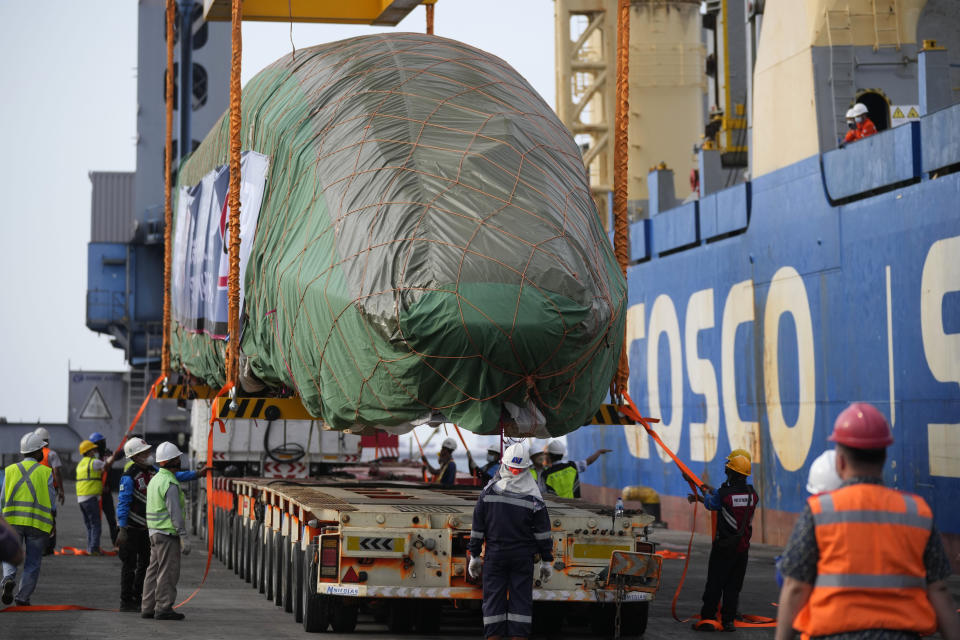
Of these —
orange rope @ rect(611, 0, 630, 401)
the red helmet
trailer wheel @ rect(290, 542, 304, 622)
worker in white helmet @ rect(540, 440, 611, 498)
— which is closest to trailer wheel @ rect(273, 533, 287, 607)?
trailer wheel @ rect(290, 542, 304, 622)

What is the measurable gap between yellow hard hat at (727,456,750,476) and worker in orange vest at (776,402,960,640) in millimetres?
6977

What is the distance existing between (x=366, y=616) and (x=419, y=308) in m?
4.38

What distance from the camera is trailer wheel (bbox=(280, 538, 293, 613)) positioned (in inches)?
523

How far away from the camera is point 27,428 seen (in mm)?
42188

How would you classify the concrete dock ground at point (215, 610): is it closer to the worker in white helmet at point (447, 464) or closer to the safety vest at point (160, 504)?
the safety vest at point (160, 504)

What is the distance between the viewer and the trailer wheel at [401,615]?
12156mm

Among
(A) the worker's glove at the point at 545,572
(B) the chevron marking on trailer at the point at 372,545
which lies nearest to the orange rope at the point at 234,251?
(B) the chevron marking on trailer at the point at 372,545

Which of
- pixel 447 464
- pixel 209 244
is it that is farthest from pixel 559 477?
pixel 209 244

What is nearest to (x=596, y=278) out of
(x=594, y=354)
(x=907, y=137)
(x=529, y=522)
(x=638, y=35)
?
(x=594, y=354)

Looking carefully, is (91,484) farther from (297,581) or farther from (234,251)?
(234,251)

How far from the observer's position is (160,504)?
12703 millimetres

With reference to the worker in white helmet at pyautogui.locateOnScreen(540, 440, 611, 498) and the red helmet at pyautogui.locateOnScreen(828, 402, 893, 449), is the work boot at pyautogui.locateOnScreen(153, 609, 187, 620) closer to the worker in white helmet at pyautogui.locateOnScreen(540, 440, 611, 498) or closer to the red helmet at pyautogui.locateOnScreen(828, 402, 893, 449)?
the worker in white helmet at pyautogui.locateOnScreen(540, 440, 611, 498)

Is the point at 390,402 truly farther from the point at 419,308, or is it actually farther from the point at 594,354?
the point at 594,354

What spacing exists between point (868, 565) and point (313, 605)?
23.4 ft
